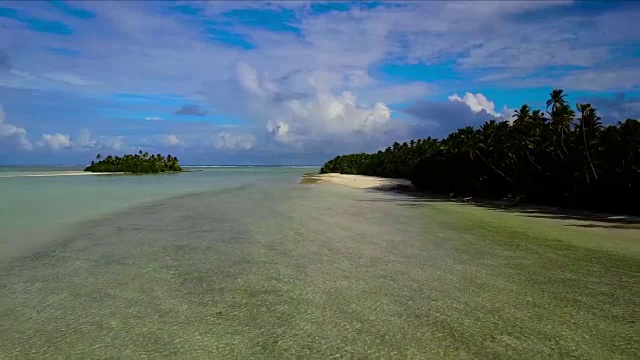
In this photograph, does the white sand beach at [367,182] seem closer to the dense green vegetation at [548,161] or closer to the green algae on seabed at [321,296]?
the dense green vegetation at [548,161]

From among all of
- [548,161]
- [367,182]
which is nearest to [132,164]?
[367,182]

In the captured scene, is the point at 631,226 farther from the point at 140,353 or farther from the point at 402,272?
the point at 140,353

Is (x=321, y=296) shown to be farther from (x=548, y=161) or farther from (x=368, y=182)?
(x=368, y=182)

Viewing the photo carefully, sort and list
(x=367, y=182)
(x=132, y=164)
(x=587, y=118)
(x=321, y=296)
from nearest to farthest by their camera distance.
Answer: (x=321, y=296) → (x=587, y=118) → (x=367, y=182) → (x=132, y=164)

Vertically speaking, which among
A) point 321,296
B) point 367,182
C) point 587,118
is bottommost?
point 321,296

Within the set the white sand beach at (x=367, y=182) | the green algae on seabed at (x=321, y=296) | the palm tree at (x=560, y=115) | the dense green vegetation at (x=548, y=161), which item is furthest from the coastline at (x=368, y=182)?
the green algae on seabed at (x=321, y=296)

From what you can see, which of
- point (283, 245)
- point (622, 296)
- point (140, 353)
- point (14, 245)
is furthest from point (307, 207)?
point (140, 353)
